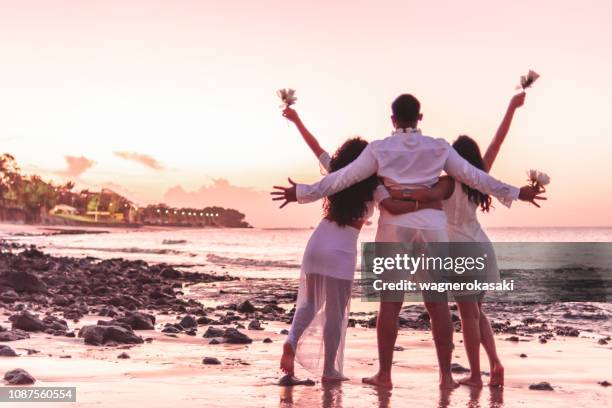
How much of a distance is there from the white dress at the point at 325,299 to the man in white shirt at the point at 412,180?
41 cm

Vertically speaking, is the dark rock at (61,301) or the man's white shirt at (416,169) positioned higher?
the man's white shirt at (416,169)

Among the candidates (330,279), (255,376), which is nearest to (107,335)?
(255,376)

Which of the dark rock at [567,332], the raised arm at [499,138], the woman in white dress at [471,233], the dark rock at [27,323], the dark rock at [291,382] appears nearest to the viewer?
the dark rock at [291,382]

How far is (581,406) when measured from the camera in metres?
6.06

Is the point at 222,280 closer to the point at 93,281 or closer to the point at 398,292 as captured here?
the point at 93,281

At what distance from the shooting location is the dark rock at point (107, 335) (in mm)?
8492

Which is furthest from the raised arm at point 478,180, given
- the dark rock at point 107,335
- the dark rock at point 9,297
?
the dark rock at point 9,297

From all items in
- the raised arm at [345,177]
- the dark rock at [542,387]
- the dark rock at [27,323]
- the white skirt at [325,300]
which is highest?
the raised arm at [345,177]

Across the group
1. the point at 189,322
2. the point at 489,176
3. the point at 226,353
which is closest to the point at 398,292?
the point at 489,176

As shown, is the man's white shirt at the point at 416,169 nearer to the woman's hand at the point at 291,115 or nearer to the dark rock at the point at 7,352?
the woman's hand at the point at 291,115

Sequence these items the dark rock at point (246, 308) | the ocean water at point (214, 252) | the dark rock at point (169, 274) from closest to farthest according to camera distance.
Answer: the dark rock at point (246, 308)
the dark rock at point (169, 274)
the ocean water at point (214, 252)

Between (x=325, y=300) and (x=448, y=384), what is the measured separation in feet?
4.29

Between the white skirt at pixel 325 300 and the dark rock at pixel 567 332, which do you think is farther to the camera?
the dark rock at pixel 567 332

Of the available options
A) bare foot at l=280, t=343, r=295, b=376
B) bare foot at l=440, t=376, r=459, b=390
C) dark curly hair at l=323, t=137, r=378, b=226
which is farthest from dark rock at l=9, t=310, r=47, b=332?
bare foot at l=440, t=376, r=459, b=390
